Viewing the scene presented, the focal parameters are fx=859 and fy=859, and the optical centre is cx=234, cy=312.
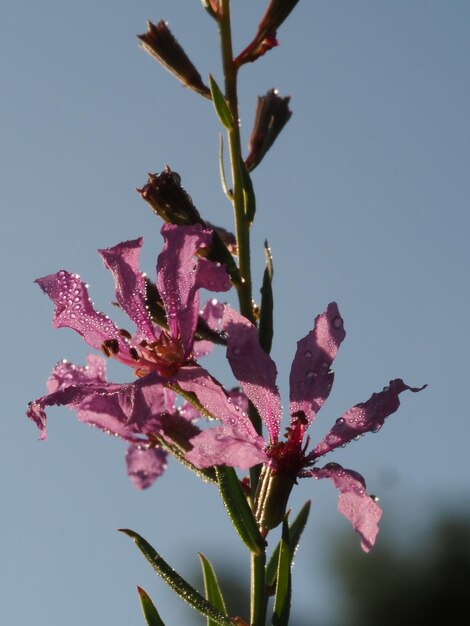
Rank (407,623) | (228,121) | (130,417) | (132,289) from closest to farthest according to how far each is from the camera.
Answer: (130,417)
(132,289)
(228,121)
(407,623)

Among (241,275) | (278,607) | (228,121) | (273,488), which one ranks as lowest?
(278,607)

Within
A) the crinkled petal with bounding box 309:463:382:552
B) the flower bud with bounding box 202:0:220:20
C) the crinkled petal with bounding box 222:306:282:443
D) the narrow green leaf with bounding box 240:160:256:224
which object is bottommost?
the crinkled petal with bounding box 309:463:382:552

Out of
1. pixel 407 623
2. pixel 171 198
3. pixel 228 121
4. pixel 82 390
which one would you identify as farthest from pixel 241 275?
pixel 407 623

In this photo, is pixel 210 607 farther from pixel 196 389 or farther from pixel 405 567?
pixel 405 567

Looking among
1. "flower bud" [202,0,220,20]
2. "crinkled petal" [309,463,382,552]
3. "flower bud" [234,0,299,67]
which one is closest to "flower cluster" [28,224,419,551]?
"crinkled petal" [309,463,382,552]

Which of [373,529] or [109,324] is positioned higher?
[109,324]

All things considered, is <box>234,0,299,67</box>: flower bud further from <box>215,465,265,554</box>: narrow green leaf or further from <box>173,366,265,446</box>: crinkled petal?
<box>215,465,265,554</box>: narrow green leaf

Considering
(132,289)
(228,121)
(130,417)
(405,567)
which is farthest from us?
(405,567)
